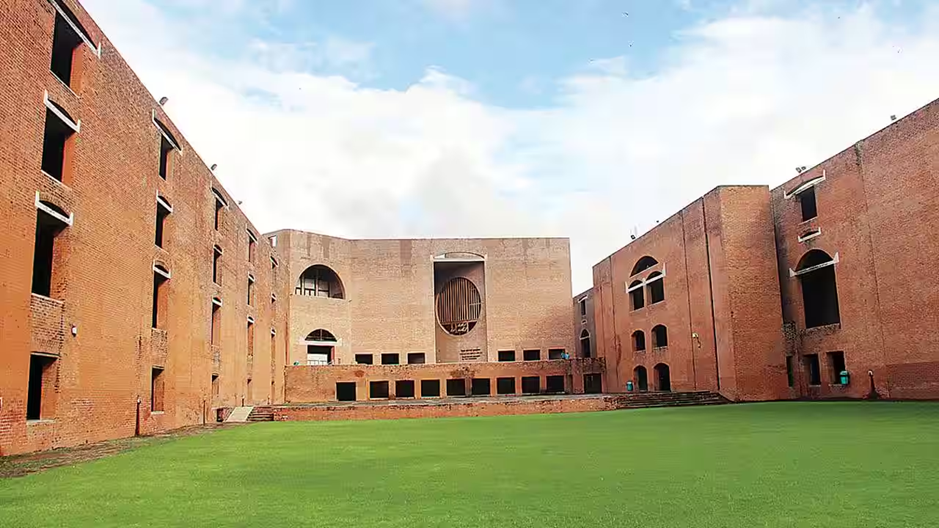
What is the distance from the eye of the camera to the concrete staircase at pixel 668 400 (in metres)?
26.2

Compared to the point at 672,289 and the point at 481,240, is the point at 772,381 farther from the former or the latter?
the point at 481,240

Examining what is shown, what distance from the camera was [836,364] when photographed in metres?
25.2

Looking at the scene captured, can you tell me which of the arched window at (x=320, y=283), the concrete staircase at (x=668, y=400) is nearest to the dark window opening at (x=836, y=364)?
the concrete staircase at (x=668, y=400)

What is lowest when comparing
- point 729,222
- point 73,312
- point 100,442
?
point 100,442

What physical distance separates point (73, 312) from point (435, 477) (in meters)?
9.42

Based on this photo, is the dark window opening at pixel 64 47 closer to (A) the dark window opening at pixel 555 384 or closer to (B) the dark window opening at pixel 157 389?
(B) the dark window opening at pixel 157 389

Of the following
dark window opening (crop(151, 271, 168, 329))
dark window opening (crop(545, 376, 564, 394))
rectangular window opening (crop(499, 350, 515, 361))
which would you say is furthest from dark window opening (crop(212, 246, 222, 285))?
rectangular window opening (crop(499, 350, 515, 361))

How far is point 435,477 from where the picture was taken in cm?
756

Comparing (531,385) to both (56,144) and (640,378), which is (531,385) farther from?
(56,144)

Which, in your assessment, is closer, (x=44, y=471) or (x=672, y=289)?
(x=44, y=471)

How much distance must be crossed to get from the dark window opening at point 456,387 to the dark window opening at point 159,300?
22.7 meters

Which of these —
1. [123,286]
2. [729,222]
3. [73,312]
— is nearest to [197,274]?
[123,286]

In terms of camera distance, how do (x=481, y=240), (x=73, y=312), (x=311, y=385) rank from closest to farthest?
(x=73, y=312) → (x=311, y=385) → (x=481, y=240)

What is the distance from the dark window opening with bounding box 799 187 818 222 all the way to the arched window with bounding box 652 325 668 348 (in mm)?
8896
